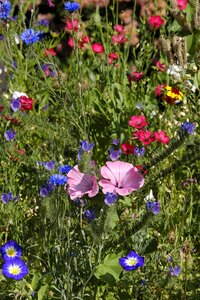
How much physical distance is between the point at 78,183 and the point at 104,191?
12 centimetres

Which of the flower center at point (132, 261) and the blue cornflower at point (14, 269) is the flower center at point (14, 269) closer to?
the blue cornflower at point (14, 269)

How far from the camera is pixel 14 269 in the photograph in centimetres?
230

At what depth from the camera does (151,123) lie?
11.7ft

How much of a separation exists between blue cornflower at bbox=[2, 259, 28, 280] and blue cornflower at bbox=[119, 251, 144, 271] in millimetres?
340

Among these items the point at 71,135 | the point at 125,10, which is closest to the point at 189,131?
the point at 71,135

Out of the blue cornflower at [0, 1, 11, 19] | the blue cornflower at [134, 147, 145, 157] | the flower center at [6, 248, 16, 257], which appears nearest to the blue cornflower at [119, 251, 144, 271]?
the flower center at [6, 248, 16, 257]

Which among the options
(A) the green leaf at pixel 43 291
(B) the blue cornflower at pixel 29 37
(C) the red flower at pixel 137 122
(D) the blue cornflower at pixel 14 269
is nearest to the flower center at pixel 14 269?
(D) the blue cornflower at pixel 14 269

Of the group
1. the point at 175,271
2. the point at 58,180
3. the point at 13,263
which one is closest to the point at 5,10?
the point at 58,180

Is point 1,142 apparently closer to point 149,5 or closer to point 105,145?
point 105,145

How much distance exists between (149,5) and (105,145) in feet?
5.26

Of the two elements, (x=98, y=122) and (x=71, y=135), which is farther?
(x=98, y=122)

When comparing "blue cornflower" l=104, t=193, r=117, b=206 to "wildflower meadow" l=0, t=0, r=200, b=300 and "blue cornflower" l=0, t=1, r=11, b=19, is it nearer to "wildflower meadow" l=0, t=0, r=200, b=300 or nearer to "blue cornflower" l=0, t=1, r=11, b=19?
"wildflower meadow" l=0, t=0, r=200, b=300

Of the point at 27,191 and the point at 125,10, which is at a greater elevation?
the point at 125,10

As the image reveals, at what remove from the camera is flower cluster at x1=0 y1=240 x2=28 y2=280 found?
89.4 inches
